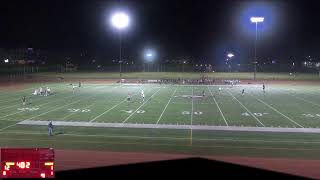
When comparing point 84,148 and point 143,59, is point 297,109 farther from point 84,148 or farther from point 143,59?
point 143,59

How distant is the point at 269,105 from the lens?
40219mm

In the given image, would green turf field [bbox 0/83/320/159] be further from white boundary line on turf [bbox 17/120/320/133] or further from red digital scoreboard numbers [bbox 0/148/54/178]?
red digital scoreboard numbers [bbox 0/148/54/178]

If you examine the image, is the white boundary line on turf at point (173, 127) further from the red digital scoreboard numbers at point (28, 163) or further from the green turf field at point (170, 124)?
the red digital scoreboard numbers at point (28, 163)

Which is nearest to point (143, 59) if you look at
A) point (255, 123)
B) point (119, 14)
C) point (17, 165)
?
point (119, 14)

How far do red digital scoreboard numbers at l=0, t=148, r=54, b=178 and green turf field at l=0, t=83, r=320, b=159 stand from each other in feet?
32.2

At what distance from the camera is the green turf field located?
21250 mm

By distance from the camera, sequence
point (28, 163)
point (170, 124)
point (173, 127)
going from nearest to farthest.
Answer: point (28, 163) → point (173, 127) → point (170, 124)

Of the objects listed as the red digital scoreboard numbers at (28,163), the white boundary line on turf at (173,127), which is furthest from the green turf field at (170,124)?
the red digital scoreboard numbers at (28,163)

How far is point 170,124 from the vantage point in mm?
28344

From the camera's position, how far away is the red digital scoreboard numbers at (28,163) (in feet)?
34.4

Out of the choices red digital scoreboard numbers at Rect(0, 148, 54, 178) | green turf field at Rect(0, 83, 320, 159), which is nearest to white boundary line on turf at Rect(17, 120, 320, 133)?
green turf field at Rect(0, 83, 320, 159)

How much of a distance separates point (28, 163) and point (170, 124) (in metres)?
18.2

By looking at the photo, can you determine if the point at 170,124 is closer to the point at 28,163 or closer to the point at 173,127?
the point at 173,127

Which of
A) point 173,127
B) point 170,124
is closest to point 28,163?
point 173,127
